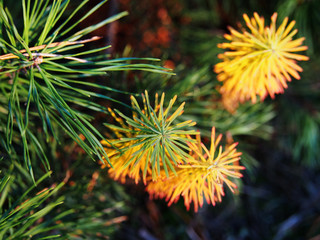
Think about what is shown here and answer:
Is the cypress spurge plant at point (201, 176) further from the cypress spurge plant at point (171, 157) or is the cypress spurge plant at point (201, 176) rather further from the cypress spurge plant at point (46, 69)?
the cypress spurge plant at point (46, 69)

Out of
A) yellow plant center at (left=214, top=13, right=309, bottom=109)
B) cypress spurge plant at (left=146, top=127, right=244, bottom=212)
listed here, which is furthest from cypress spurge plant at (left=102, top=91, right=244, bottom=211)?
yellow plant center at (left=214, top=13, right=309, bottom=109)

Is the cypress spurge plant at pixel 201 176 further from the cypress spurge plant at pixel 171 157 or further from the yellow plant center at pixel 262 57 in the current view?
the yellow plant center at pixel 262 57

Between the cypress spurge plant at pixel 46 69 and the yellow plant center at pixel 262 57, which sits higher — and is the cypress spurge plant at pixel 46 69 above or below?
above

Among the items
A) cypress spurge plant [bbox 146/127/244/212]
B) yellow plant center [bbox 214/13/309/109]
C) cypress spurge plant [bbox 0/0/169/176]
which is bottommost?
cypress spurge plant [bbox 146/127/244/212]

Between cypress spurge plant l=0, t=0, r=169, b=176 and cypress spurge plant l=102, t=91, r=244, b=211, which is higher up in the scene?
cypress spurge plant l=0, t=0, r=169, b=176

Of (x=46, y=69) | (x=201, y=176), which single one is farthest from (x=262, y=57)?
(x=46, y=69)

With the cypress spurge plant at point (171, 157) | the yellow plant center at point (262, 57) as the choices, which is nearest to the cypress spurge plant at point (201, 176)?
the cypress spurge plant at point (171, 157)

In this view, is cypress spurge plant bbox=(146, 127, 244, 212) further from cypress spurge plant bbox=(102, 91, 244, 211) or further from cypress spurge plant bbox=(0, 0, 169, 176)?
cypress spurge plant bbox=(0, 0, 169, 176)

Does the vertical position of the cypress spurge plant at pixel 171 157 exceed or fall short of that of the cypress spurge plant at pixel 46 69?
it falls short

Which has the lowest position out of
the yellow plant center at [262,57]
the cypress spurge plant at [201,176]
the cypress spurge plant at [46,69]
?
the cypress spurge plant at [201,176]

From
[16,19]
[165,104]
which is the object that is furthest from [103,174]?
[16,19]

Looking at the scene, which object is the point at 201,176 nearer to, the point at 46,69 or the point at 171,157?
the point at 171,157
